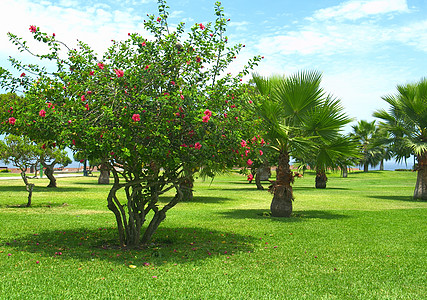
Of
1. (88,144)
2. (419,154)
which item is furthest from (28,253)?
(419,154)

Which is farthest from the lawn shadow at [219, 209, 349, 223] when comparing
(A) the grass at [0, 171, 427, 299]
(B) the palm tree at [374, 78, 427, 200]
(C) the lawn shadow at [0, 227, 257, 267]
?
(B) the palm tree at [374, 78, 427, 200]

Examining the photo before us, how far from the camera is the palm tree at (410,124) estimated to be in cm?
1961

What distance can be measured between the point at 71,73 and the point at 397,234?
8.29 meters

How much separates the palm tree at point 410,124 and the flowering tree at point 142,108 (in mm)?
14850

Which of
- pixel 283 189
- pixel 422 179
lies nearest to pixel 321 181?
pixel 422 179

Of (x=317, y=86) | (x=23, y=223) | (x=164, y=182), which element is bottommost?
(x=23, y=223)

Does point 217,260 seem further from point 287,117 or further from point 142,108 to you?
point 287,117

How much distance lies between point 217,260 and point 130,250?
1.77m

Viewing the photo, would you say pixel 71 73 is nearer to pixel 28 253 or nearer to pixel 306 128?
pixel 28 253

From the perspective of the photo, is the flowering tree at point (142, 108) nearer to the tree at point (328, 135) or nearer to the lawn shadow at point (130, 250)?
the lawn shadow at point (130, 250)

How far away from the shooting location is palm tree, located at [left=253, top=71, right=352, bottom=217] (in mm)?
12070

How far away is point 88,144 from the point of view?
639 centimetres

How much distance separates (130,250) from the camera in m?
7.60

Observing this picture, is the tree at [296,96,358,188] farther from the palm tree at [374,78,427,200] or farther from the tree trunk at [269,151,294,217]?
the palm tree at [374,78,427,200]
